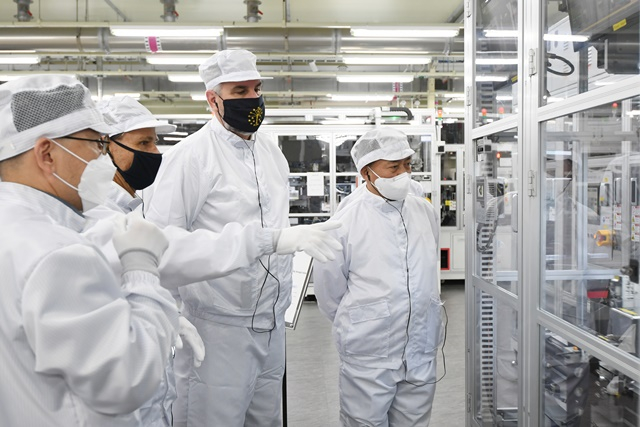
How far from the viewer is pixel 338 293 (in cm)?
247

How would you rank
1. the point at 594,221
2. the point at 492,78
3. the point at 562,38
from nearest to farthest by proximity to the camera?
the point at 594,221 < the point at 562,38 < the point at 492,78

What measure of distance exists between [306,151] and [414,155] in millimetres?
1351

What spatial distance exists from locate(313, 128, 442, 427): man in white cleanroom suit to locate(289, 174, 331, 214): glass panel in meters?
4.12

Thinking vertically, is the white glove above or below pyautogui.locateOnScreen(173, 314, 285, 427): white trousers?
above

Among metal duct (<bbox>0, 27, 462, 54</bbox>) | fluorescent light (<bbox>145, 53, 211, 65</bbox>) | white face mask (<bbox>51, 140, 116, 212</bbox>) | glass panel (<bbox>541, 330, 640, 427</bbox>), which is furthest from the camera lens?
fluorescent light (<bbox>145, 53, 211, 65</bbox>)

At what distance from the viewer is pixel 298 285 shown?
2291 millimetres

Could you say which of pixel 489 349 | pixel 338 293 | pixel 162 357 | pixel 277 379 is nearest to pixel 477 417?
pixel 489 349

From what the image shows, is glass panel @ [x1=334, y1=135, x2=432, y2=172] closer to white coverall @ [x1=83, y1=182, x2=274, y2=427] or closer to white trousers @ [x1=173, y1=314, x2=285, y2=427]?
white trousers @ [x1=173, y1=314, x2=285, y2=427]

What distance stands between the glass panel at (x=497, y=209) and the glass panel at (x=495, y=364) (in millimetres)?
146

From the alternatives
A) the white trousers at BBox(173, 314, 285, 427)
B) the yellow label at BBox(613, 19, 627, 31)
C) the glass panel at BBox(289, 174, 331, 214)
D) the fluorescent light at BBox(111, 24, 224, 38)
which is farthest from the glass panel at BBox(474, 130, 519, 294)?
the glass panel at BBox(289, 174, 331, 214)

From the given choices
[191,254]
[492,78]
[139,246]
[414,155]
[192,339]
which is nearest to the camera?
[139,246]

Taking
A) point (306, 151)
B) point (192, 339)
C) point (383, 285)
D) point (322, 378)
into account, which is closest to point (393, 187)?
point (383, 285)

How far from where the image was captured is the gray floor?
346 cm

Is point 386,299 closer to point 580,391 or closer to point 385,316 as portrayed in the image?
point 385,316
